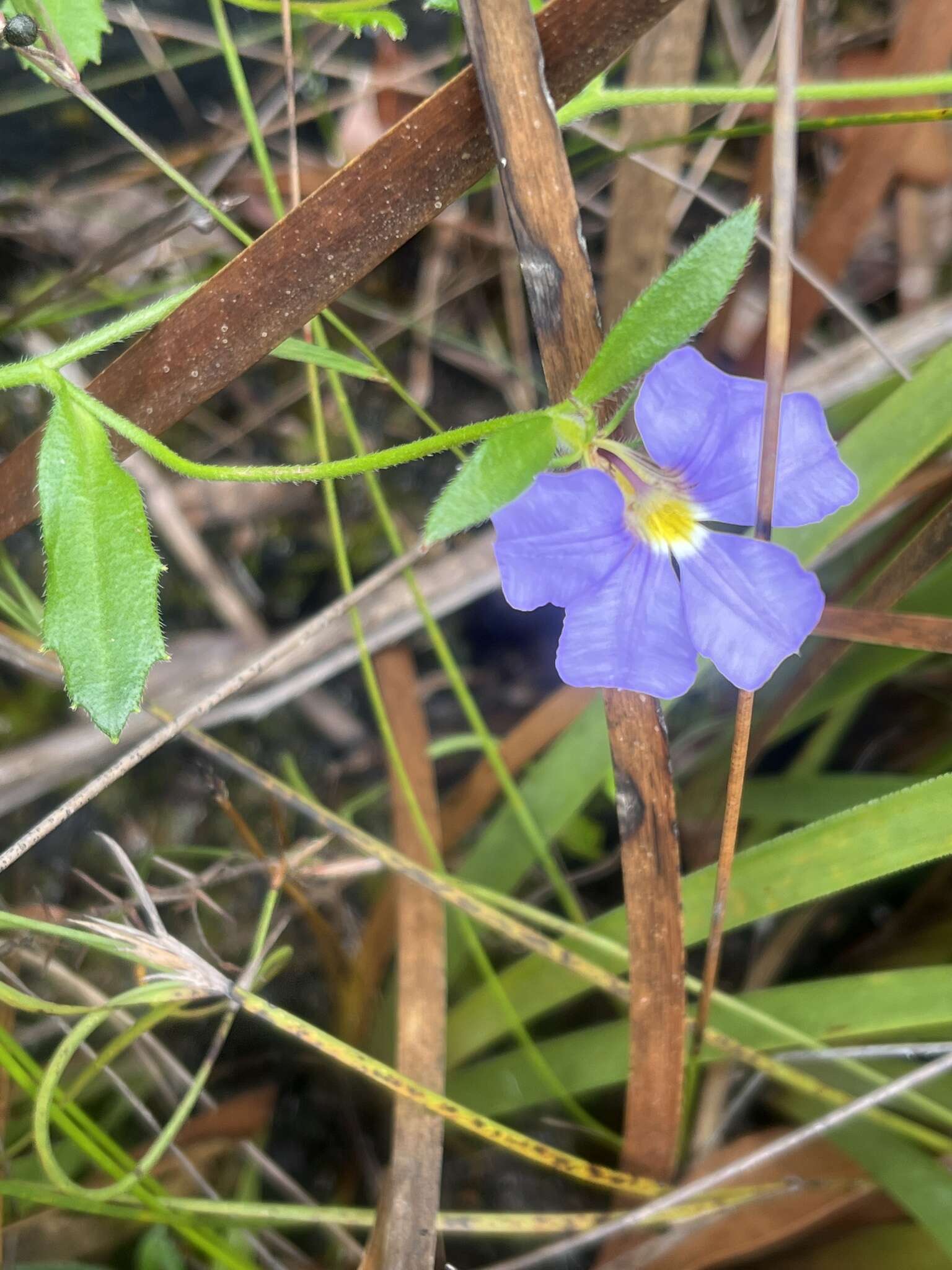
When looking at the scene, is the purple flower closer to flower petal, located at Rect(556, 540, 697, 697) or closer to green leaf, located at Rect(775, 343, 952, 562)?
flower petal, located at Rect(556, 540, 697, 697)

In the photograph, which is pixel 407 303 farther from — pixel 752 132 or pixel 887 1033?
pixel 887 1033

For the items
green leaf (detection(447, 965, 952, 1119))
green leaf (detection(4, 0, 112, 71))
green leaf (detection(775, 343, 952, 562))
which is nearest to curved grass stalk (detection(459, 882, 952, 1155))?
green leaf (detection(447, 965, 952, 1119))

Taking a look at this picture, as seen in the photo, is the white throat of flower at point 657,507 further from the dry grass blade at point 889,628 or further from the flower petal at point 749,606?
the dry grass blade at point 889,628

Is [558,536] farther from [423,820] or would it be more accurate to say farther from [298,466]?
[423,820]

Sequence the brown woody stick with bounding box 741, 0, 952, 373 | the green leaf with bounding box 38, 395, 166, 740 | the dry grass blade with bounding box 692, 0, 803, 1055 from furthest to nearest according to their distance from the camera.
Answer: the brown woody stick with bounding box 741, 0, 952, 373 < the green leaf with bounding box 38, 395, 166, 740 < the dry grass blade with bounding box 692, 0, 803, 1055

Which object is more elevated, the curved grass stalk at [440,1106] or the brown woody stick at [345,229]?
the brown woody stick at [345,229]

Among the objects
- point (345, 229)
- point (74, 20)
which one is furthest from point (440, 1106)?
point (74, 20)

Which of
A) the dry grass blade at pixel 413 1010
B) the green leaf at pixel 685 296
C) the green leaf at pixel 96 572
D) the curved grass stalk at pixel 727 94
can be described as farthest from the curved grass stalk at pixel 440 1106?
the curved grass stalk at pixel 727 94
